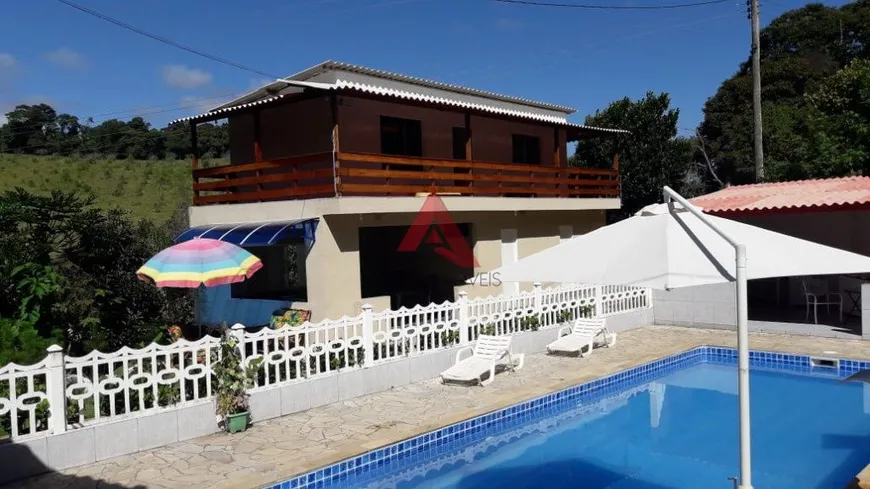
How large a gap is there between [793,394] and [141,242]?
14.7 m

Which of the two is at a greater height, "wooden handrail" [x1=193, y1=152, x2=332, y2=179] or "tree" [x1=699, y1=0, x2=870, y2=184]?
"tree" [x1=699, y1=0, x2=870, y2=184]

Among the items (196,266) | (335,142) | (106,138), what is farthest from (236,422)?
(106,138)

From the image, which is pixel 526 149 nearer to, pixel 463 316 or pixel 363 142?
pixel 363 142

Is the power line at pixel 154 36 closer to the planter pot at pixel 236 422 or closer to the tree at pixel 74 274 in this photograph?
the tree at pixel 74 274

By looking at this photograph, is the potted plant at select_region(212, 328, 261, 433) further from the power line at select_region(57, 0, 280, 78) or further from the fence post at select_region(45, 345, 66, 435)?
the power line at select_region(57, 0, 280, 78)

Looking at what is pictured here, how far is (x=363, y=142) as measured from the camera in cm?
1766

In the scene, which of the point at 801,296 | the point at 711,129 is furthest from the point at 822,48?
the point at 801,296

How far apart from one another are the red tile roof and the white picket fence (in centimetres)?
516

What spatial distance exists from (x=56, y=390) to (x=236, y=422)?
8.05 feet

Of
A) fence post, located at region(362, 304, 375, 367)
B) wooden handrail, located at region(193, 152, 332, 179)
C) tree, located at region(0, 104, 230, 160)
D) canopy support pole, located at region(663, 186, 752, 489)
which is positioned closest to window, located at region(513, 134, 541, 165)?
wooden handrail, located at region(193, 152, 332, 179)

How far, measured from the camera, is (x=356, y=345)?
37.8ft

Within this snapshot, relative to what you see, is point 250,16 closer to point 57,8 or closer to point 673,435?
point 57,8

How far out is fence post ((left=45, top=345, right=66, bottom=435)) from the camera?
790 centimetres

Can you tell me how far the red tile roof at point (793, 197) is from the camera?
1644 centimetres
